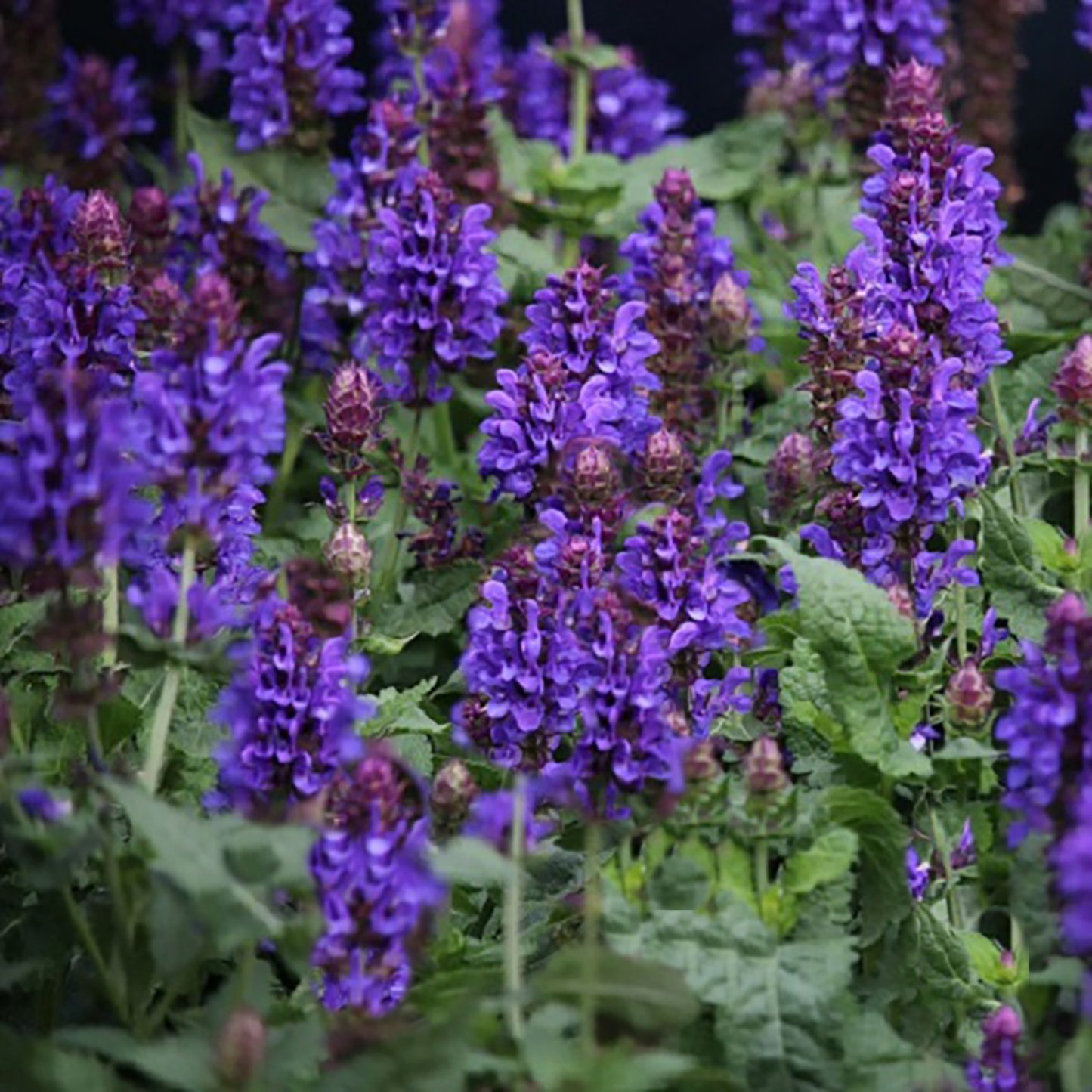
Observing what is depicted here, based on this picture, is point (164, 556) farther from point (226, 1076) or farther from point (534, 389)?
point (226, 1076)

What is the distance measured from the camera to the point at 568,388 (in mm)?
2080

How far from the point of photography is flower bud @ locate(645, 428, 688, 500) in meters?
2.06

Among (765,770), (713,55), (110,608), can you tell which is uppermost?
(765,770)

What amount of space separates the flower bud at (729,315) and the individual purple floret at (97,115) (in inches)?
37.0

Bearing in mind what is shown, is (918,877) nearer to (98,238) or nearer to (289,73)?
(98,238)

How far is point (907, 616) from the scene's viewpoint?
1838 mm

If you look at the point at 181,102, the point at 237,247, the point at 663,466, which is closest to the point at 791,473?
the point at 663,466

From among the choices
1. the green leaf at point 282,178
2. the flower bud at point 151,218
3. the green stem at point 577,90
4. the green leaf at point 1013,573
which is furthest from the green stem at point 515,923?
the green stem at point 577,90

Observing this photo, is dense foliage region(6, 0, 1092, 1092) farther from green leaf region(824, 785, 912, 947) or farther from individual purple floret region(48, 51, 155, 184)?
individual purple floret region(48, 51, 155, 184)

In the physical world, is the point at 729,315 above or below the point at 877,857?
above

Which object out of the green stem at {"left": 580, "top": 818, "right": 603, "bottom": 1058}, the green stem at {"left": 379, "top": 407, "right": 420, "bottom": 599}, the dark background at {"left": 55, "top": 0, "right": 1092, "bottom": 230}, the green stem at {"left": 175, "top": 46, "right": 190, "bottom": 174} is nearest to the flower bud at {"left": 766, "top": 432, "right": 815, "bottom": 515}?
the green stem at {"left": 379, "top": 407, "right": 420, "bottom": 599}

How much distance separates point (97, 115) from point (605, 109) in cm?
65

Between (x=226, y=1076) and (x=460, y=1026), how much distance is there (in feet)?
0.46

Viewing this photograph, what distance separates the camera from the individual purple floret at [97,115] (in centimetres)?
292
